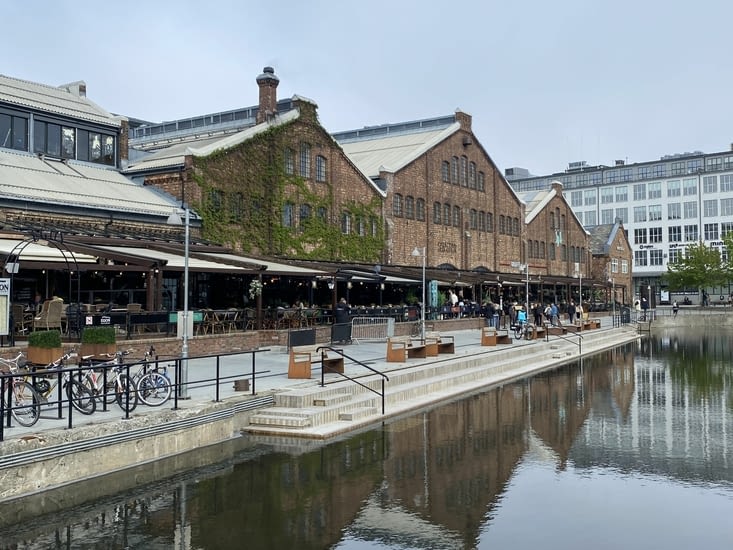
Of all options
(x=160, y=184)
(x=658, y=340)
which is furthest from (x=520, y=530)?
(x=658, y=340)

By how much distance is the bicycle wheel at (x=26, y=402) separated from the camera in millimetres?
11291

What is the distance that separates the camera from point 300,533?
9.02m

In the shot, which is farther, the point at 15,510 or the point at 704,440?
the point at 704,440

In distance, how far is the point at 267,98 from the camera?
34781mm

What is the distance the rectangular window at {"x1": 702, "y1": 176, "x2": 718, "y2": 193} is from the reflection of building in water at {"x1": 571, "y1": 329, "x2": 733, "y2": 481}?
65.6m

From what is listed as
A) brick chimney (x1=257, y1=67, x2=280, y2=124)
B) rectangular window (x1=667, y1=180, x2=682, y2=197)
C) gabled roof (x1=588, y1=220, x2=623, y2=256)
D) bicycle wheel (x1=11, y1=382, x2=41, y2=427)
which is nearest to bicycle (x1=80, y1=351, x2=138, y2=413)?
bicycle wheel (x1=11, y1=382, x2=41, y2=427)

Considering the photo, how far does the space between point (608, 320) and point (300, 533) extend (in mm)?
46358

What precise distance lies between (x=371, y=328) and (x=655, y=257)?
73240 millimetres

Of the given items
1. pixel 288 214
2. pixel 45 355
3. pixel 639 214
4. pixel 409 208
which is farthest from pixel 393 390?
pixel 639 214

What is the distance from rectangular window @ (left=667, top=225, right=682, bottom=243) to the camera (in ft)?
294

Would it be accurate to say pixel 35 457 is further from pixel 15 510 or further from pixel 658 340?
pixel 658 340

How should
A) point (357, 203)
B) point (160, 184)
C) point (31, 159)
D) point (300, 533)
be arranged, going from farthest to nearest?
1. point (357, 203)
2. point (160, 184)
3. point (31, 159)
4. point (300, 533)

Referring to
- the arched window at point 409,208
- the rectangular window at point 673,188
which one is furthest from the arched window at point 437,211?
the rectangular window at point 673,188

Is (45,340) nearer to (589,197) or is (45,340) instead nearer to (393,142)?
(393,142)
